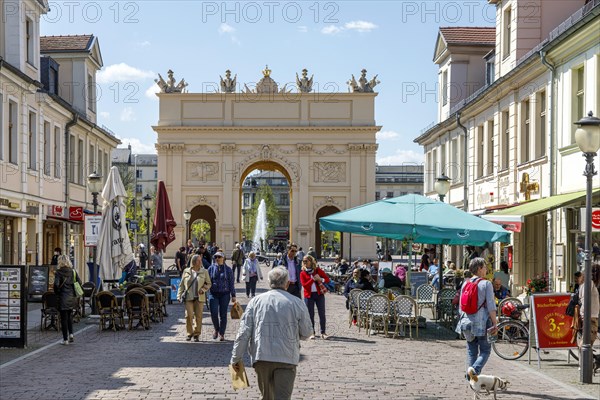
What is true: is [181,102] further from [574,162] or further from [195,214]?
[574,162]

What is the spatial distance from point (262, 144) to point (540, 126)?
1641 inches

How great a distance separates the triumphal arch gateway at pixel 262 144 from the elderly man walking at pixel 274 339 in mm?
57186

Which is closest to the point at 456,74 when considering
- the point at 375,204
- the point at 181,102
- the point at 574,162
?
the point at 574,162

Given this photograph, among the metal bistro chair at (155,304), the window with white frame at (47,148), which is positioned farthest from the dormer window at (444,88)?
the metal bistro chair at (155,304)

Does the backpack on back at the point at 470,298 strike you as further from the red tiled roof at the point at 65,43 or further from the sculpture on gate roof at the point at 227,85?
the sculpture on gate roof at the point at 227,85

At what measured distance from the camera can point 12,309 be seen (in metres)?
15.1

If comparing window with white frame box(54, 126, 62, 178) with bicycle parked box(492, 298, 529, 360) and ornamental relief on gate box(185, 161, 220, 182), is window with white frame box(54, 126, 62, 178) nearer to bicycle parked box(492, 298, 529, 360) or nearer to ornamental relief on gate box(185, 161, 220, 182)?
bicycle parked box(492, 298, 529, 360)

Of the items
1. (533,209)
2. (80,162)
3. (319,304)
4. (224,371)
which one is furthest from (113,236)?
(80,162)

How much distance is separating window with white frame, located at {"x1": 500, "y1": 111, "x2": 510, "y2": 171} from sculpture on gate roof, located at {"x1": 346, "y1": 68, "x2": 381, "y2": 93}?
123 feet

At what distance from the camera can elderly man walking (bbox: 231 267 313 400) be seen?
25.7ft

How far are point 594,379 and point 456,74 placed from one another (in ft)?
92.0

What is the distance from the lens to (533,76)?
25422mm

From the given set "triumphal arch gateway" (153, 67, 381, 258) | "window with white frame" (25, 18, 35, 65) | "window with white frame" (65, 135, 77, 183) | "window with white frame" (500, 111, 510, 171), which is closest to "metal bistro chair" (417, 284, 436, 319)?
"window with white frame" (500, 111, 510, 171)

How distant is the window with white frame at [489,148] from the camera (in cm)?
3173
